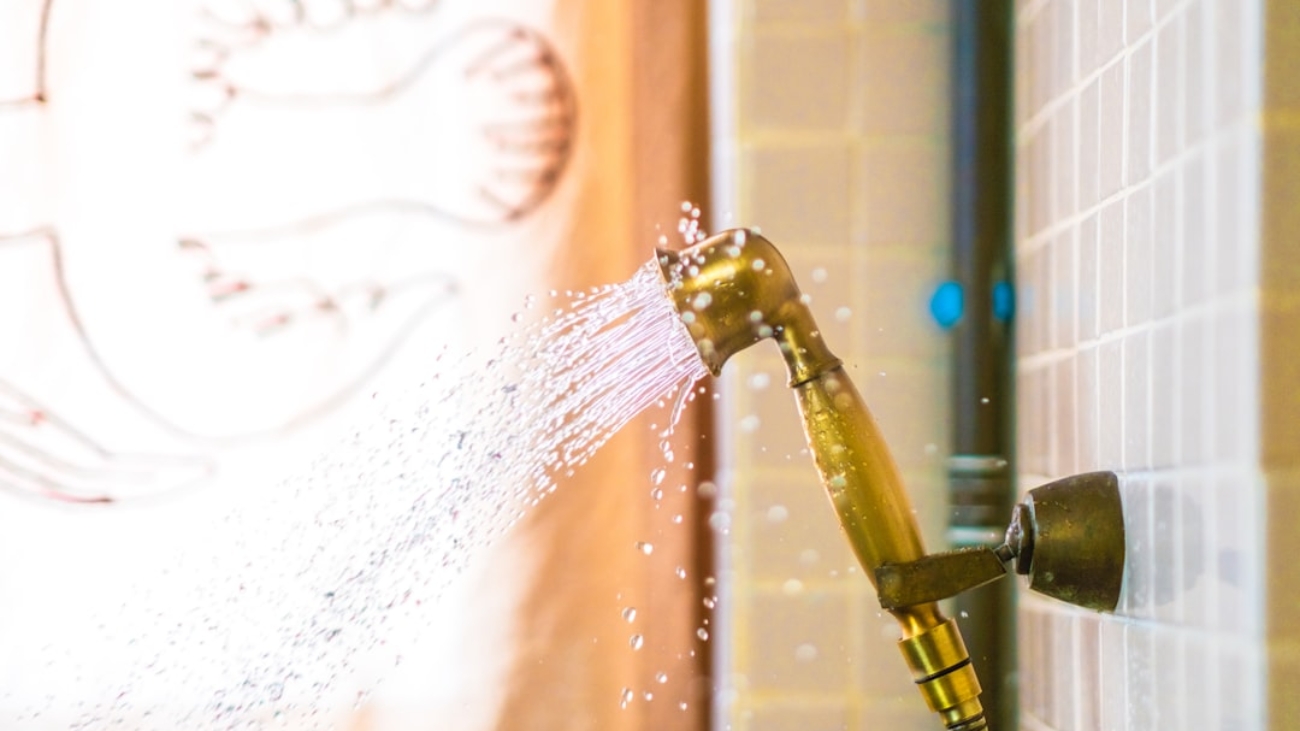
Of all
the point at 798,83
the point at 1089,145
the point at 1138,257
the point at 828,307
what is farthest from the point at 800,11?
the point at 1138,257

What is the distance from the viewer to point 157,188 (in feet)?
3.01

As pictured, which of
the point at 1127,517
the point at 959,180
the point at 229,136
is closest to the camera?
the point at 1127,517

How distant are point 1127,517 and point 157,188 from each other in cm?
75

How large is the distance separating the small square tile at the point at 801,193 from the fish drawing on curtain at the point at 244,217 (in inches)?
6.2

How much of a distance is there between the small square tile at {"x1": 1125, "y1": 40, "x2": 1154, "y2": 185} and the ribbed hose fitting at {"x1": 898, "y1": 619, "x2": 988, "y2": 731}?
21cm

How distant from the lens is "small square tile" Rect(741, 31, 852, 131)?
2.74 feet

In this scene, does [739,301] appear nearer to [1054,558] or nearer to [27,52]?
[1054,558]

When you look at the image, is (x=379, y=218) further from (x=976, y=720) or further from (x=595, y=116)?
(x=976, y=720)

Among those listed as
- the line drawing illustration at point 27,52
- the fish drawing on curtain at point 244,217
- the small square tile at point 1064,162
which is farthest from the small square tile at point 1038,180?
the line drawing illustration at point 27,52

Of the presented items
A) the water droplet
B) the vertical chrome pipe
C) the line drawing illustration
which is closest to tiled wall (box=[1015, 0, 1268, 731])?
the vertical chrome pipe

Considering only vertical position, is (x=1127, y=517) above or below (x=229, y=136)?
below

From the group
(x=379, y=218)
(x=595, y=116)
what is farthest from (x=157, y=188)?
(x=595, y=116)

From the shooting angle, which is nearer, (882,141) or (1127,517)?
(1127,517)

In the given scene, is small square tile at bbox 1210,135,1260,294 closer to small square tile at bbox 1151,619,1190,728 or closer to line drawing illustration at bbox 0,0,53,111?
small square tile at bbox 1151,619,1190,728
